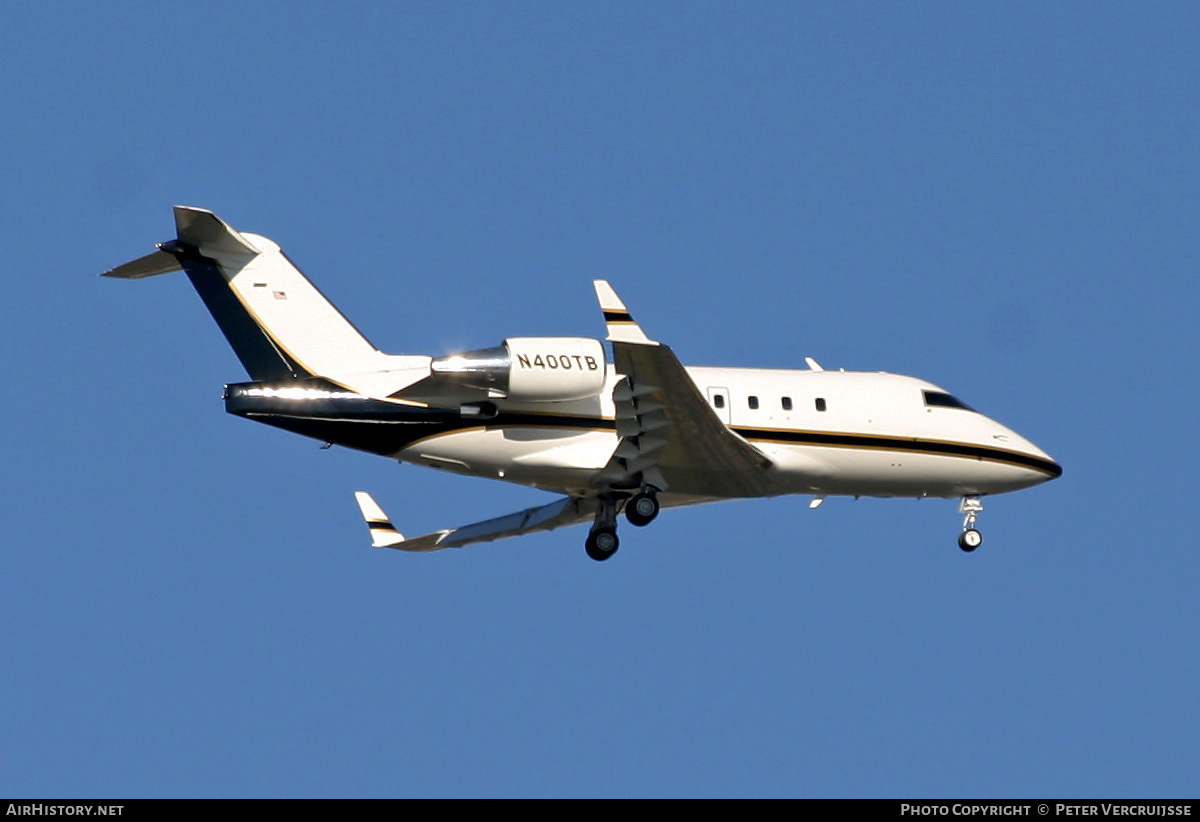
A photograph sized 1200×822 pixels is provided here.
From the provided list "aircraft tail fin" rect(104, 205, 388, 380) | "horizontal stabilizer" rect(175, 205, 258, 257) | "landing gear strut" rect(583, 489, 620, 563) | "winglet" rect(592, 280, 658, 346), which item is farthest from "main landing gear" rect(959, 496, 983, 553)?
"horizontal stabilizer" rect(175, 205, 258, 257)

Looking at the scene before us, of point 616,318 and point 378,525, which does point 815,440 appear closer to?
point 616,318

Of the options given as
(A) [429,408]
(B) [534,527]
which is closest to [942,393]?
(B) [534,527]

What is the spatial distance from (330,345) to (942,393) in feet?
34.9

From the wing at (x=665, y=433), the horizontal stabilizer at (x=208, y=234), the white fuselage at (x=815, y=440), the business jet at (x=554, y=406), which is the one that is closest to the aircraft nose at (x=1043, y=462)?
the white fuselage at (x=815, y=440)

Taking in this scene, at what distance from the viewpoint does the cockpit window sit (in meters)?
27.8

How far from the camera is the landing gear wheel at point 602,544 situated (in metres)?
25.8

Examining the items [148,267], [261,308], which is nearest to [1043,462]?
→ [261,308]

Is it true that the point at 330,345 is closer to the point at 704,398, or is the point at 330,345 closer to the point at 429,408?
the point at 429,408

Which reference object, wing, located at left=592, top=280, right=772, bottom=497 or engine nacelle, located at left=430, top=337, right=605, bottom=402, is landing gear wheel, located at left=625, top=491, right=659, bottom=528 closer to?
wing, located at left=592, top=280, right=772, bottom=497

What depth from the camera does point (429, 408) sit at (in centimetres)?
2411

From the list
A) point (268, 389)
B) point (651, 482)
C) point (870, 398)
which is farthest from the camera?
point (870, 398)

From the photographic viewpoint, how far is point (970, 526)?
28078 mm

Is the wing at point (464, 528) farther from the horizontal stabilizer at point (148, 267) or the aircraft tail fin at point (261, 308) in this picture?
the horizontal stabilizer at point (148, 267)
